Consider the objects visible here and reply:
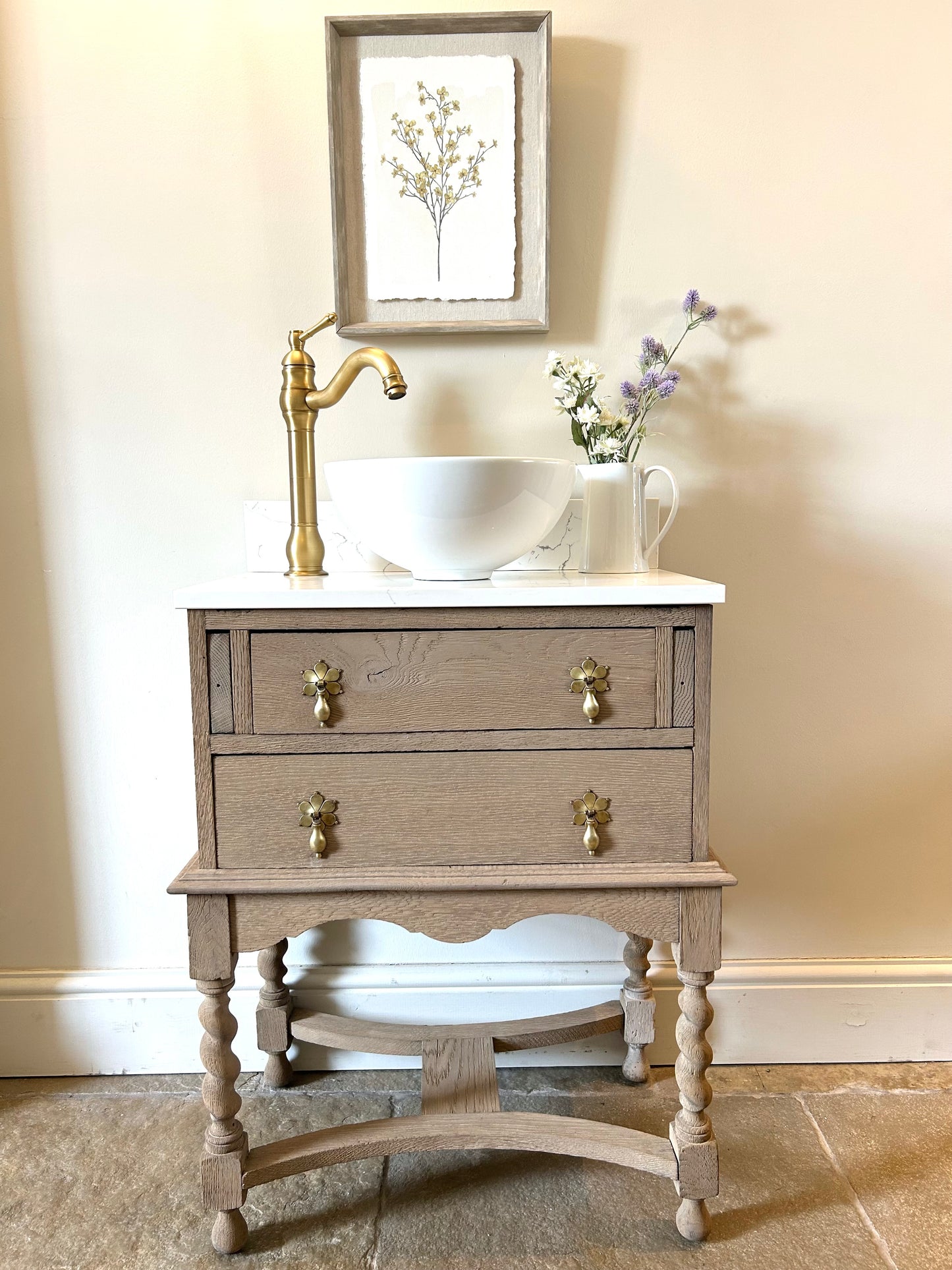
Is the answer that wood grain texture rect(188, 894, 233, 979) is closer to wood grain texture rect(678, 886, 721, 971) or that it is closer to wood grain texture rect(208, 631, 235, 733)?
wood grain texture rect(208, 631, 235, 733)

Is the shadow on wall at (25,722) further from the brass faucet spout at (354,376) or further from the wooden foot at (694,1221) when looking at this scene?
the wooden foot at (694,1221)

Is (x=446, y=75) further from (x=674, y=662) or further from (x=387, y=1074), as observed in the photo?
(x=387, y=1074)

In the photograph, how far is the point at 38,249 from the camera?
126 cm

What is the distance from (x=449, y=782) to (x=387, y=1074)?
712mm

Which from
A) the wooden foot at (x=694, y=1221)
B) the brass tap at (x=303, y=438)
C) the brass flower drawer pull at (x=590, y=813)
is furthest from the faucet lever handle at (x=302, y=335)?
the wooden foot at (x=694, y=1221)

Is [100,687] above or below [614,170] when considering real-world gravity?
below

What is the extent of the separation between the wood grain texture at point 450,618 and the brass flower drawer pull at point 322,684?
46 mm

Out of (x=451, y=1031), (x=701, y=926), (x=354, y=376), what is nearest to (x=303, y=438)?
(x=354, y=376)

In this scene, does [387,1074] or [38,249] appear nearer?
[38,249]

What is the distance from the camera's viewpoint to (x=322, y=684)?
93cm

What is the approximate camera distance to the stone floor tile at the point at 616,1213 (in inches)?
39.7

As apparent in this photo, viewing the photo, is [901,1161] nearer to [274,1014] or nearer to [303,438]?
[274,1014]

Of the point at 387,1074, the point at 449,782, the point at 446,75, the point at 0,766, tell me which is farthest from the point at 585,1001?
the point at 446,75

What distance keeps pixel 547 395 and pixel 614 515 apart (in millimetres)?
277
